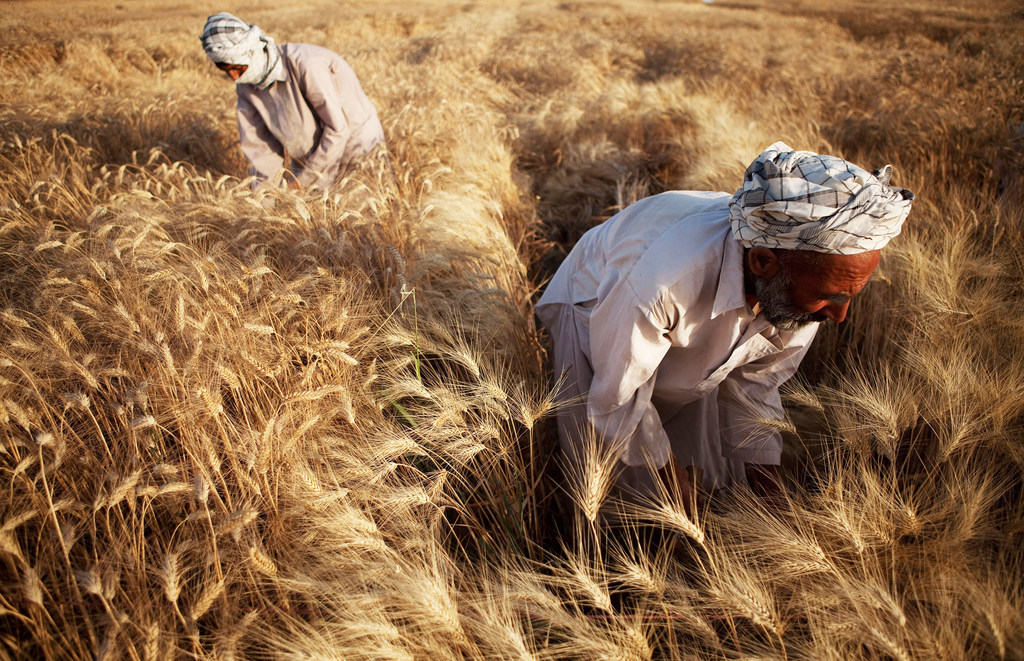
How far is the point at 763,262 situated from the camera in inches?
55.5

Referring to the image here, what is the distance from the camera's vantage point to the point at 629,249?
1593 mm

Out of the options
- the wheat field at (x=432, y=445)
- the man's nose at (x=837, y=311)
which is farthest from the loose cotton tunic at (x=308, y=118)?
the man's nose at (x=837, y=311)

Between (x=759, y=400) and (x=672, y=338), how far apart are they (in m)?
0.61

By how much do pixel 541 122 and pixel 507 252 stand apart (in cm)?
317

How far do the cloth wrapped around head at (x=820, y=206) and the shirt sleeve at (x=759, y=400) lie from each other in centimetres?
52

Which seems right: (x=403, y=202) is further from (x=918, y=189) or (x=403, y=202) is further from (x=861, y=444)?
(x=918, y=189)

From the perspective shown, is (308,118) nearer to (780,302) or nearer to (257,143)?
(257,143)

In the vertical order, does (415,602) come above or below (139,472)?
below

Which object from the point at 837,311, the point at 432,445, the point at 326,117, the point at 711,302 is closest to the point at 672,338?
the point at 711,302

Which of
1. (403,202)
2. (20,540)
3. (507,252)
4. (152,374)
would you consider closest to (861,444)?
(507,252)

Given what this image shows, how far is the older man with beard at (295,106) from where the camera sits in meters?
3.05

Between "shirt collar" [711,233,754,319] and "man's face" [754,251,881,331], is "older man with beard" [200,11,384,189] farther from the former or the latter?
"man's face" [754,251,881,331]

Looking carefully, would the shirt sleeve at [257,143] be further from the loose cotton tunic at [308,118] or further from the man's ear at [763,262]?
the man's ear at [763,262]

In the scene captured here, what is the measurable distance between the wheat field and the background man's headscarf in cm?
78
